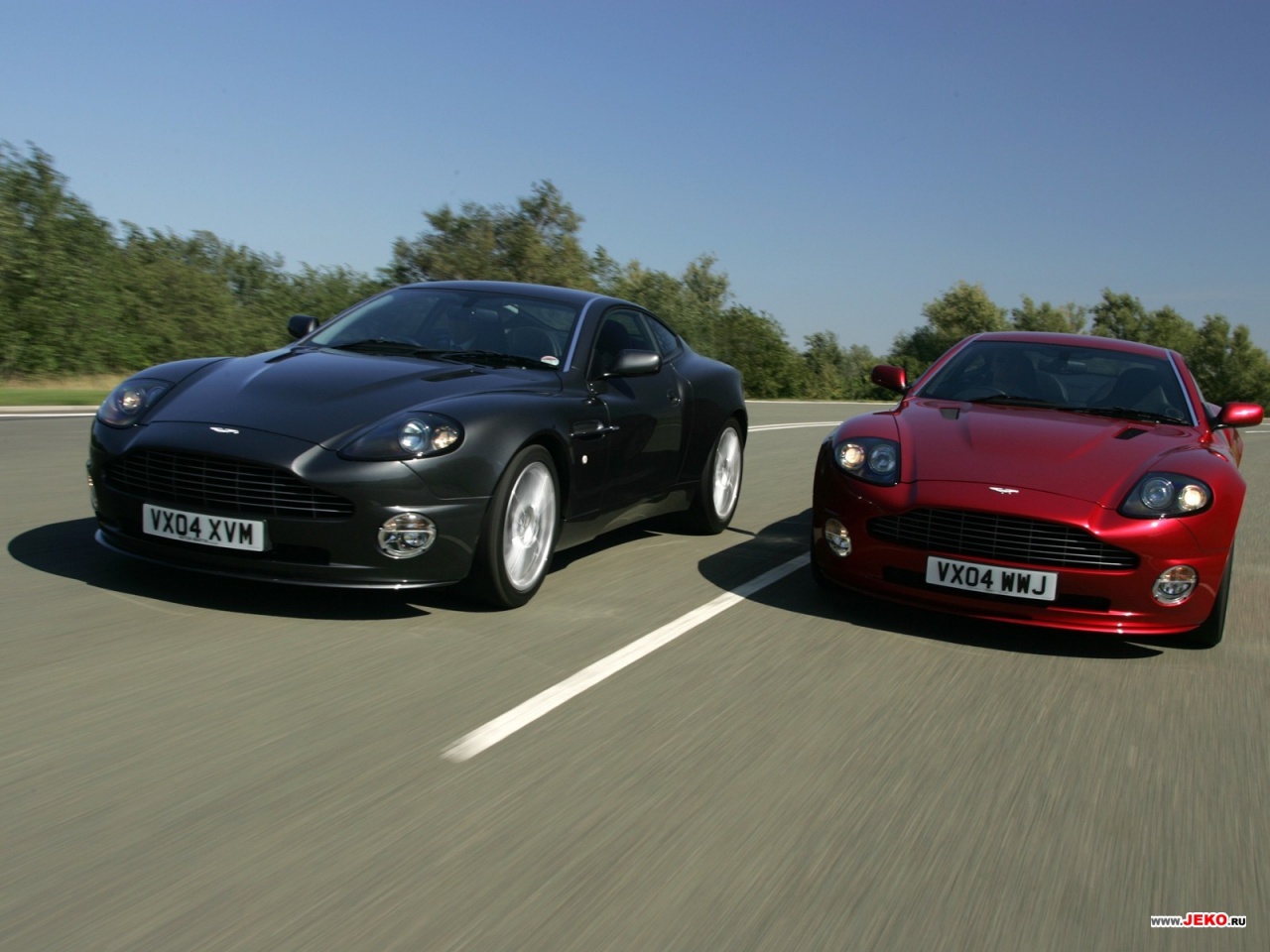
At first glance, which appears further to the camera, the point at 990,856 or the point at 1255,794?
the point at 1255,794

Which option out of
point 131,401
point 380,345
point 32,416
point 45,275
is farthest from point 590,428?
point 45,275

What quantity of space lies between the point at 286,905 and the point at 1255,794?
113 inches

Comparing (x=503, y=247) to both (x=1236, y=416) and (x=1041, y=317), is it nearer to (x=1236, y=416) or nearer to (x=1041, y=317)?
(x=1236, y=416)

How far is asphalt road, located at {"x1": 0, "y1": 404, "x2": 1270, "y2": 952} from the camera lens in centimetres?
277

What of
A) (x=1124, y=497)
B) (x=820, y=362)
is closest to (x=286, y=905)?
(x=1124, y=497)

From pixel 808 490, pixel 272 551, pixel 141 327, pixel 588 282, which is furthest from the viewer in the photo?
pixel 588 282

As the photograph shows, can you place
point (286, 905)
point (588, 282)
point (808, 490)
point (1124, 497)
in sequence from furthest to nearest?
point (588, 282), point (808, 490), point (1124, 497), point (286, 905)

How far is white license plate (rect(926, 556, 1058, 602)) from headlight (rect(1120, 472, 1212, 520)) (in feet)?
1.55

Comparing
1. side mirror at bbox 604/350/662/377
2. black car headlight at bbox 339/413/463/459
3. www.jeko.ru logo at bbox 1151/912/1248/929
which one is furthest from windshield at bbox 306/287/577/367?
www.jeko.ru logo at bbox 1151/912/1248/929

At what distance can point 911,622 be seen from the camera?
6066mm

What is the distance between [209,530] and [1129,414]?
464cm

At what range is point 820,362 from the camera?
70125 millimetres

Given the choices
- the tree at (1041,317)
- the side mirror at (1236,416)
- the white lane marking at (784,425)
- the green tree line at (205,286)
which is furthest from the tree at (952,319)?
the side mirror at (1236,416)

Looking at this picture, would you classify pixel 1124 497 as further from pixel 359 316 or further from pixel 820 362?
pixel 820 362
